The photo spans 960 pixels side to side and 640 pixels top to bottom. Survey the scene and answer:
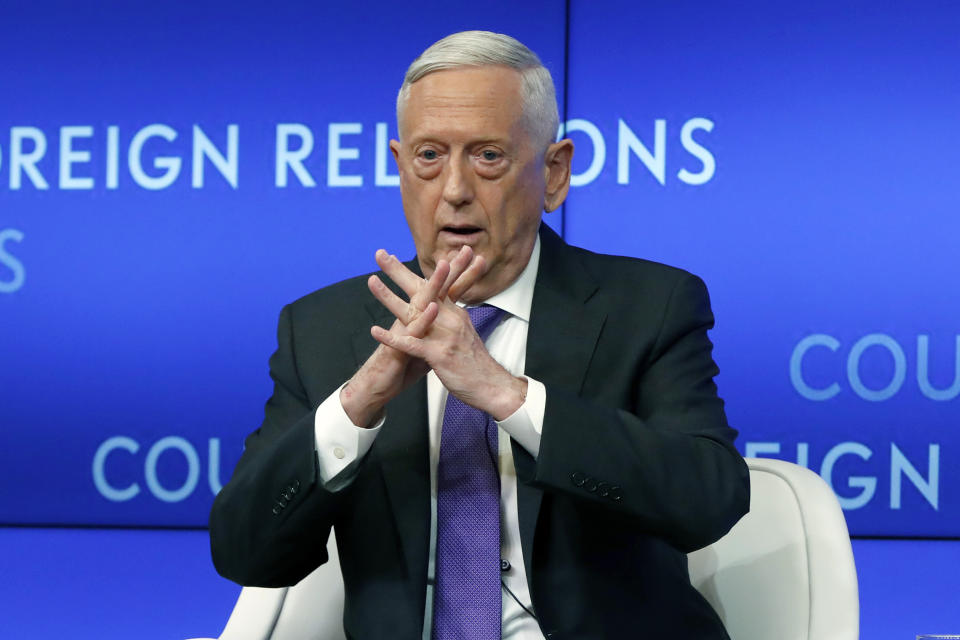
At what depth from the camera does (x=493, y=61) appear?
167cm

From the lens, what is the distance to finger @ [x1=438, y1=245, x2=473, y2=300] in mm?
1500

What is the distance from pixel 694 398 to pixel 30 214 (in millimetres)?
2968

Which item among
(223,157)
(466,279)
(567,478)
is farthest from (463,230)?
(223,157)

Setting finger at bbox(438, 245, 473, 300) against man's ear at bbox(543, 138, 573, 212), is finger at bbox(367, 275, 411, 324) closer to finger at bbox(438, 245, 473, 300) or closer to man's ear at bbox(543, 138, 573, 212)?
finger at bbox(438, 245, 473, 300)

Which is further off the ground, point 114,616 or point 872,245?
point 872,245

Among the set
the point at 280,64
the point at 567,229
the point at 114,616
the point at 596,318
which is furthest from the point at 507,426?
the point at 280,64

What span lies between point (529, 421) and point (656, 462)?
A: 0.17 meters

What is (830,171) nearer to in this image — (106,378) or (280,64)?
(280,64)

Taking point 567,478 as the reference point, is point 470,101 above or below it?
above

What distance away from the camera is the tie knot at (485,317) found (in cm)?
173

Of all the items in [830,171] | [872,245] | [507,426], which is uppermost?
[830,171]

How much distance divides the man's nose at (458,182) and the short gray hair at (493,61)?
0.38 feet

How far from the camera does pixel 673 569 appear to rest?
65.6 inches

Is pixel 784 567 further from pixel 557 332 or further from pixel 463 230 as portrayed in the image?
pixel 463 230
